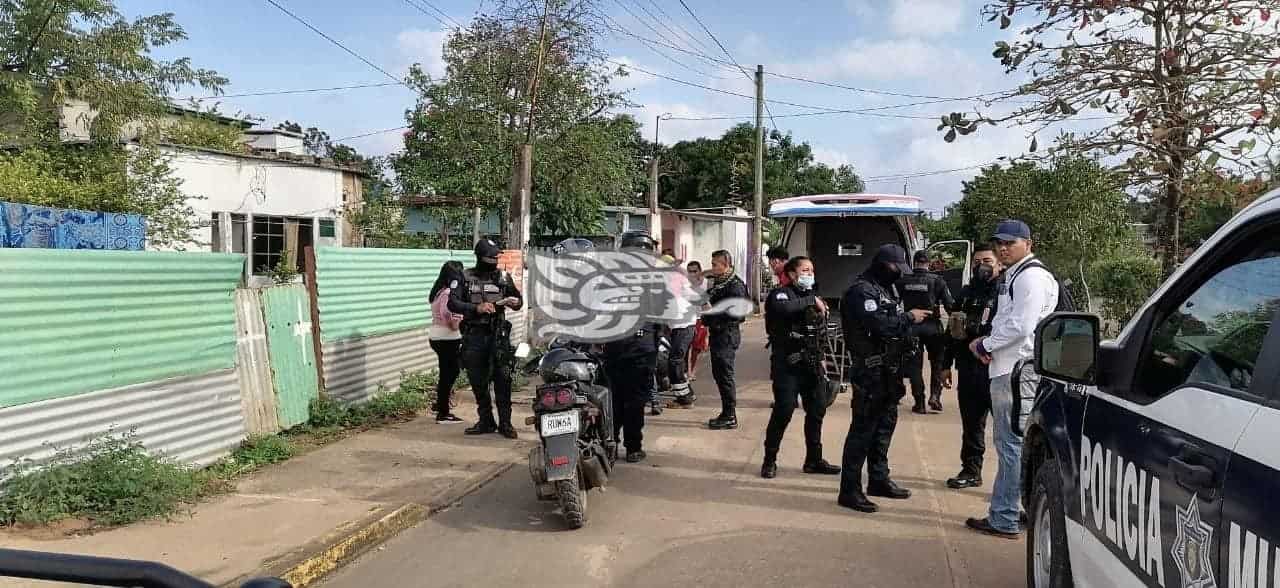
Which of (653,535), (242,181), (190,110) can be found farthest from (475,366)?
(190,110)

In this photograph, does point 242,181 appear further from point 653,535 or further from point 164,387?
point 653,535

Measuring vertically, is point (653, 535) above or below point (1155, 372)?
below

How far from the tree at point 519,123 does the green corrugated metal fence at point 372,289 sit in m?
4.86

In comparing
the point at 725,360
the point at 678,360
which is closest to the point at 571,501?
the point at 725,360

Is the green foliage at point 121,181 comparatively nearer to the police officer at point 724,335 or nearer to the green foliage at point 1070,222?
the police officer at point 724,335

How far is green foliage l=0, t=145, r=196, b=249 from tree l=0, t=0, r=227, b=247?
0.02m

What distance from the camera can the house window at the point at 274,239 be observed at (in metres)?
18.4

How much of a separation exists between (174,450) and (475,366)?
2422mm

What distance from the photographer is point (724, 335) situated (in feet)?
28.1

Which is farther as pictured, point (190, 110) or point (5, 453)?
point (190, 110)

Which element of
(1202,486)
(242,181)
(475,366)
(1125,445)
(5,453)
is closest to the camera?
(1202,486)

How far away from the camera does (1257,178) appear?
679 cm

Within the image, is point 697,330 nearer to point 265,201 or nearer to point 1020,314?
point 1020,314

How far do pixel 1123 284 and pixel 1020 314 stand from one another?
13.0 meters
